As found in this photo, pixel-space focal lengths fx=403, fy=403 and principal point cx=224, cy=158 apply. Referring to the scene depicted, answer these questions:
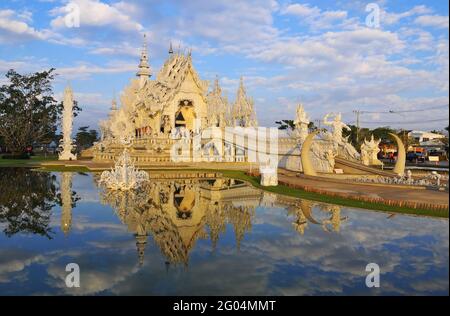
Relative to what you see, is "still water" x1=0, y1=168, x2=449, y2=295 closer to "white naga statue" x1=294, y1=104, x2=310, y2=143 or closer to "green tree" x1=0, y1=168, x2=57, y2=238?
"green tree" x1=0, y1=168, x2=57, y2=238

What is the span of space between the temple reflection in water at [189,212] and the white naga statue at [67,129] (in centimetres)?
2686

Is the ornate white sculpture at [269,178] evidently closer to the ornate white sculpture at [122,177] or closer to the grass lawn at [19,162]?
the ornate white sculpture at [122,177]

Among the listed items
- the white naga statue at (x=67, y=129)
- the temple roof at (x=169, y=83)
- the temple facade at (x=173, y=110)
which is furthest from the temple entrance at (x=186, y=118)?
the white naga statue at (x=67, y=129)

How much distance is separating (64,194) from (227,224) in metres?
9.89

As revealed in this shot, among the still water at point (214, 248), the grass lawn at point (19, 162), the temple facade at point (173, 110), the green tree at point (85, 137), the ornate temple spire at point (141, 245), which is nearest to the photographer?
the still water at point (214, 248)

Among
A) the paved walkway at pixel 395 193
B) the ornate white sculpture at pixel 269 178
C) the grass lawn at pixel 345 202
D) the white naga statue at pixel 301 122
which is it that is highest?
the white naga statue at pixel 301 122

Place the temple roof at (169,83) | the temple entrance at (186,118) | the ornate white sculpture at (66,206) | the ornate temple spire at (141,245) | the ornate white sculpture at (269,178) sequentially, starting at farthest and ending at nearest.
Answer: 1. the temple entrance at (186,118)
2. the temple roof at (169,83)
3. the ornate white sculpture at (269,178)
4. the ornate white sculpture at (66,206)
5. the ornate temple spire at (141,245)

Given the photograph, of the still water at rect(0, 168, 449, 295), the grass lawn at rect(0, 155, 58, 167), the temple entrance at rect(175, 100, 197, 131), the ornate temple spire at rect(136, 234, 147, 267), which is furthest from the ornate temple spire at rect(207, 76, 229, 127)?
the ornate temple spire at rect(136, 234, 147, 267)

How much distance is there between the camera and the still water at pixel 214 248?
23.1ft

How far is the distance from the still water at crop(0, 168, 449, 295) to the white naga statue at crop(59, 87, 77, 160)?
3178cm

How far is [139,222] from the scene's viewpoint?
39.6ft

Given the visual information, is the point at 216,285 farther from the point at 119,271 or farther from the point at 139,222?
the point at 139,222

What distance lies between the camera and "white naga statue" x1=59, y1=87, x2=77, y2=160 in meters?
46.2

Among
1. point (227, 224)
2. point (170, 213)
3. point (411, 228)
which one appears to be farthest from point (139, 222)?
point (411, 228)
